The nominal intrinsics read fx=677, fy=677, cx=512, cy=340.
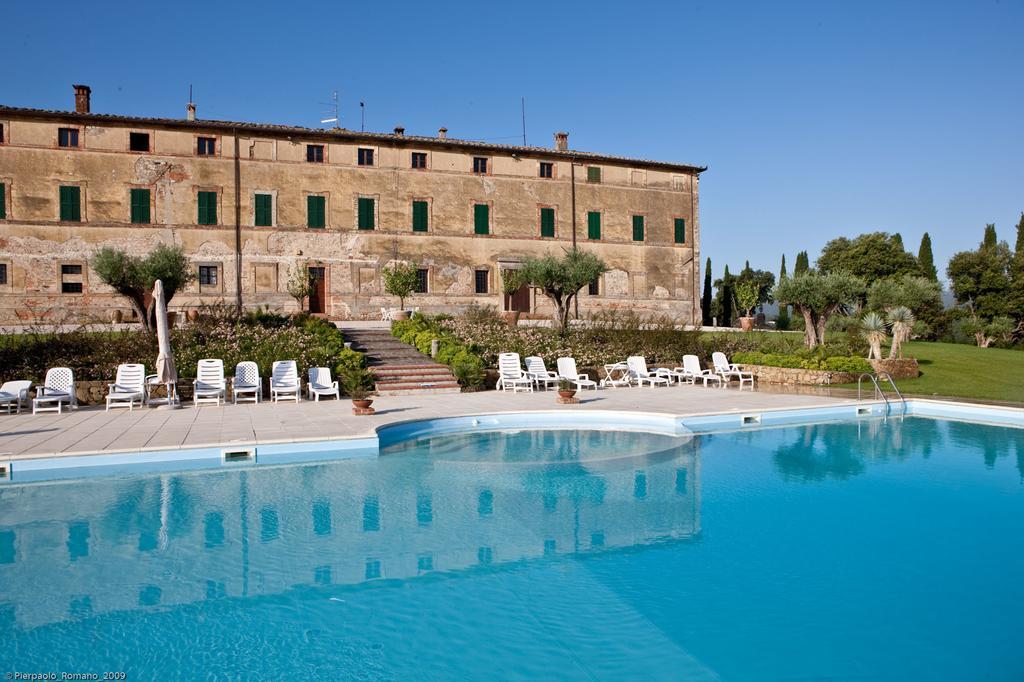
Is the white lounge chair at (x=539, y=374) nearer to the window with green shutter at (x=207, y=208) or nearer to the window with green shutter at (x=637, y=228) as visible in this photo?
the window with green shutter at (x=207, y=208)

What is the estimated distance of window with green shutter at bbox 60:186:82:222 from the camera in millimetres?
20763

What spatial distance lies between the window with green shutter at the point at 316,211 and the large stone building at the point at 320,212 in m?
0.07

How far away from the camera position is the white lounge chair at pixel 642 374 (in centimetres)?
1439

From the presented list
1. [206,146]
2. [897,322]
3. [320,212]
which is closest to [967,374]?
[897,322]

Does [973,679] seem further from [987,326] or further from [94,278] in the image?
[987,326]

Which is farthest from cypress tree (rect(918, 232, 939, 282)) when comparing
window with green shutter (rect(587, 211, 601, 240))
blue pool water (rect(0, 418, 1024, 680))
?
blue pool water (rect(0, 418, 1024, 680))

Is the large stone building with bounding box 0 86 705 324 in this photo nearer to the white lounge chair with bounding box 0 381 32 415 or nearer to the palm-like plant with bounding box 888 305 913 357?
the white lounge chair with bounding box 0 381 32 415

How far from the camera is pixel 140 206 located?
70.3ft

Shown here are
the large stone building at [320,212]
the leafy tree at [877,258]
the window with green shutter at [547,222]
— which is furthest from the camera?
the leafy tree at [877,258]

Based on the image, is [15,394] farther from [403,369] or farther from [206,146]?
[206,146]

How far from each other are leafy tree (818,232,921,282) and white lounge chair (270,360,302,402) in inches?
1215

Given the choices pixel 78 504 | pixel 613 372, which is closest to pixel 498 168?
pixel 613 372

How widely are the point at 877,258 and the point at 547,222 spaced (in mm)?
20348

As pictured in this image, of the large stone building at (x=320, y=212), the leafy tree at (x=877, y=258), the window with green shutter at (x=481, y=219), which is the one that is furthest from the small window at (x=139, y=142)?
the leafy tree at (x=877, y=258)
